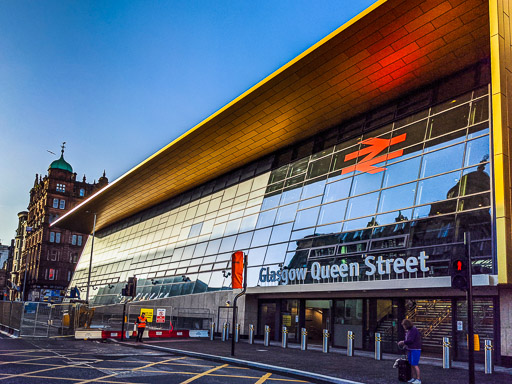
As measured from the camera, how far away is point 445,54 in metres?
20.0

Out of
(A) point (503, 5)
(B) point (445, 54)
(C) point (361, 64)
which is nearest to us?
(A) point (503, 5)

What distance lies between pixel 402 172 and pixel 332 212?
442 cm

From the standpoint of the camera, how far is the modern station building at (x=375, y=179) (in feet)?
57.7

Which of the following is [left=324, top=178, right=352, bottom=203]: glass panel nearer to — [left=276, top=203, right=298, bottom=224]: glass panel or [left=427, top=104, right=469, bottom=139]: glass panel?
[left=276, top=203, right=298, bottom=224]: glass panel

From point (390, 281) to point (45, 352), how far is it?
545 inches

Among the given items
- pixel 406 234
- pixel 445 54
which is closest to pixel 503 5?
pixel 445 54

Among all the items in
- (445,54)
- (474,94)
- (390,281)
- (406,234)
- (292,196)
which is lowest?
(390,281)

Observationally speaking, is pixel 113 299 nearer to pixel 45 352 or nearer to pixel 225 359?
pixel 45 352

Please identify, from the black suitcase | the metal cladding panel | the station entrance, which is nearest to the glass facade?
the station entrance

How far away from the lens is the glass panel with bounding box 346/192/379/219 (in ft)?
75.3

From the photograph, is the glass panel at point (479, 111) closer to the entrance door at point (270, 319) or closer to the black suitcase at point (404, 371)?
the black suitcase at point (404, 371)

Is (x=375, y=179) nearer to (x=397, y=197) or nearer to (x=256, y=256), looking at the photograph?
(x=397, y=197)

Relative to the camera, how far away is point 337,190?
25625mm

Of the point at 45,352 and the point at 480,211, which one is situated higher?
the point at 480,211
